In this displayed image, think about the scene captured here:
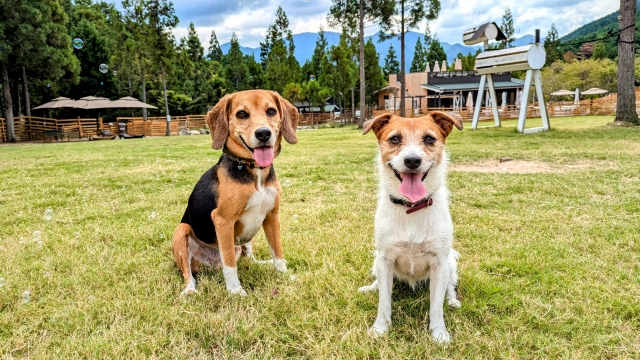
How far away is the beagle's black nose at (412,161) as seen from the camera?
2285 millimetres

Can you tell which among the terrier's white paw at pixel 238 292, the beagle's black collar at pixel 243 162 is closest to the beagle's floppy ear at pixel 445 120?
the beagle's black collar at pixel 243 162

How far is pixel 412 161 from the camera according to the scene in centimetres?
229

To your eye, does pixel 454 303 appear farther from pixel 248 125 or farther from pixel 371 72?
pixel 371 72

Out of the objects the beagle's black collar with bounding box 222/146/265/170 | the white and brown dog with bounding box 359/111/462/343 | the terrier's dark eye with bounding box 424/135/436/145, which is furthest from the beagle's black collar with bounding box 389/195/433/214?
the beagle's black collar with bounding box 222/146/265/170

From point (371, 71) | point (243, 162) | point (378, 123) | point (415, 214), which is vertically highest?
point (371, 71)

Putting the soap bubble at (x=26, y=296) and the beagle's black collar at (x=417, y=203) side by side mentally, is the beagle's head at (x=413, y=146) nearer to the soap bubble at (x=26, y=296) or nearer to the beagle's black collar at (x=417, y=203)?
the beagle's black collar at (x=417, y=203)

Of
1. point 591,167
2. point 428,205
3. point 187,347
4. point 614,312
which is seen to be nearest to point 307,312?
point 187,347

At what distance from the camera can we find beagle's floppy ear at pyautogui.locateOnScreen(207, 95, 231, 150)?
303cm

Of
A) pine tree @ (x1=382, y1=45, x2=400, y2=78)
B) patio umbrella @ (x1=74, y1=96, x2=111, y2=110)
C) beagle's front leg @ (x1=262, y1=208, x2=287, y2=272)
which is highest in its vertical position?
pine tree @ (x1=382, y1=45, x2=400, y2=78)

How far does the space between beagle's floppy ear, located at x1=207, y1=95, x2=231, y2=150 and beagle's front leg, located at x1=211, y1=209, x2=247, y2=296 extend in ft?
1.79

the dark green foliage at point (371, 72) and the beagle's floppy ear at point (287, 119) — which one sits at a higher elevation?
the dark green foliage at point (371, 72)

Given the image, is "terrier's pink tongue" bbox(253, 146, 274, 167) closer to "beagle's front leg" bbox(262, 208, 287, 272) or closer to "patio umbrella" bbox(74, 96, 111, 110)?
"beagle's front leg" bbox(262, 208, 287, 272)

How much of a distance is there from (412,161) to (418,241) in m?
0.49

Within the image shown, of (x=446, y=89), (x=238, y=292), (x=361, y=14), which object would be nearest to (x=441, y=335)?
(x=238, y=292)
